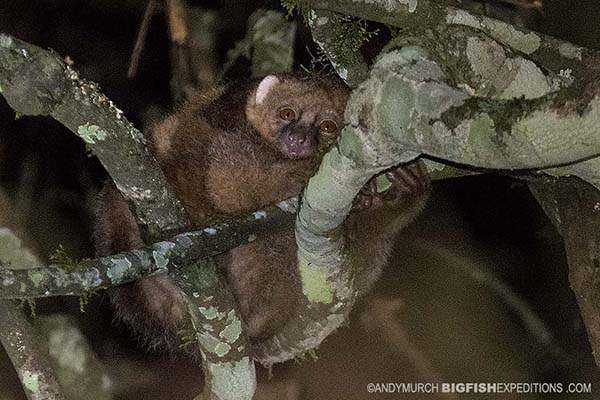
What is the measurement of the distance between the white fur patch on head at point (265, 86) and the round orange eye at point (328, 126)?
0.96 feet

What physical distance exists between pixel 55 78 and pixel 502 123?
940 millimetres

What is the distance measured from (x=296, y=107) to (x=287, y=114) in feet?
0.16

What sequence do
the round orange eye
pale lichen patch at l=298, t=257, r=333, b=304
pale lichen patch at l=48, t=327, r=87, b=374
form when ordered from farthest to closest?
pale lichen patch at l=48, t=327, r=87, b=374
the round orange eye
pale lichen patch at l=298, t=257, r=333, b=304

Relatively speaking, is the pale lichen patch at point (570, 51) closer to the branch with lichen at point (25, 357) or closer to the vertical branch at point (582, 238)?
the vertical branch at point (582, 238)

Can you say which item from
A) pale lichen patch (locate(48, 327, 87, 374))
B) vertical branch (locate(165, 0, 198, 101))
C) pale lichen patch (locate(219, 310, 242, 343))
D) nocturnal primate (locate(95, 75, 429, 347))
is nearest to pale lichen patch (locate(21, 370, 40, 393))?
nocturnal primate (locate(95, 75, 429, 347))

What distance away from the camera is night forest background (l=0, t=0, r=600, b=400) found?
4.22 metres

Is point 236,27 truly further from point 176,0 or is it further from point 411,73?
point 411,73

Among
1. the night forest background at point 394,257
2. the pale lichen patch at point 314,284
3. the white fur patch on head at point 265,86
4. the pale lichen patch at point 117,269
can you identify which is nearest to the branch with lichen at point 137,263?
the pale lichen patch at point 117,269

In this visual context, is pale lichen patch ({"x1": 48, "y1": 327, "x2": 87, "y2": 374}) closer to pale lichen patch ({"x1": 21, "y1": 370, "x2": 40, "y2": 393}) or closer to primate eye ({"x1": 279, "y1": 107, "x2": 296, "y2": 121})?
pale lichen patch ({"x1": 21, "y1": 370, "x2": 40, "y2": 393})

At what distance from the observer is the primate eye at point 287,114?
3.43 metres

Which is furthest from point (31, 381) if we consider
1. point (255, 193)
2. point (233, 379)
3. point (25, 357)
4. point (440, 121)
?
point (440, 121)

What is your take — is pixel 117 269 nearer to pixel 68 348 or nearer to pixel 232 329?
pixel 232 329

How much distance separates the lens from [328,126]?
3314mm

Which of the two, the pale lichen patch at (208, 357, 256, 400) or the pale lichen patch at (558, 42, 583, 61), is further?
the pale lichen patch at (208, 357, 256, 400)
